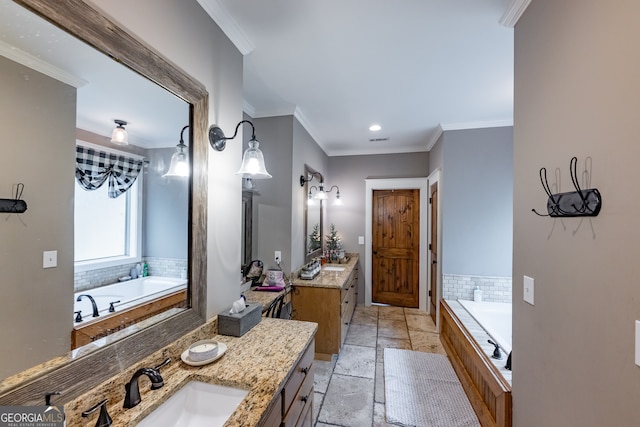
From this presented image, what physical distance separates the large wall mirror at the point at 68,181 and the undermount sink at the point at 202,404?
0.78 ft

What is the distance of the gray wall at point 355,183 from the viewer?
4609mm

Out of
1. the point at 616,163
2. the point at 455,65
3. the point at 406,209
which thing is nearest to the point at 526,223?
the point at 616,163

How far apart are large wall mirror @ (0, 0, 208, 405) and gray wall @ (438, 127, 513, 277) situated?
311cm

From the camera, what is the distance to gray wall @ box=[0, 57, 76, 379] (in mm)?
747

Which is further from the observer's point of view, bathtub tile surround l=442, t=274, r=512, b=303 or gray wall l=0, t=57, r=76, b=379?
bathtub tile surround l=442, t=274, r=512, b=303

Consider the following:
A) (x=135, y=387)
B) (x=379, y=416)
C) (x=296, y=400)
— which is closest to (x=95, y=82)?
(x=135, y=387)

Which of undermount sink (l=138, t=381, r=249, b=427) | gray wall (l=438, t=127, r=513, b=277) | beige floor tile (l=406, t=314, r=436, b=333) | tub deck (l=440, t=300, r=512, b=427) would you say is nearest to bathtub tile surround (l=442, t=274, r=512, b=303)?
gray wall (l=438, t=127, r=513, b=277)

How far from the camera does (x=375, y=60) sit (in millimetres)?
2047

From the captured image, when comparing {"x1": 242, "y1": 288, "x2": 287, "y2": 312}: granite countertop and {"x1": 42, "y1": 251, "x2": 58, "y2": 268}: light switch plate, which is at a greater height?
{"x1": 42, "y1": 251, "x2": 58, "y2": 268}: light switch plate

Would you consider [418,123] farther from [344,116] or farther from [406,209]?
[406,209]

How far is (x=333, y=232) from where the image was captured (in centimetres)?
452

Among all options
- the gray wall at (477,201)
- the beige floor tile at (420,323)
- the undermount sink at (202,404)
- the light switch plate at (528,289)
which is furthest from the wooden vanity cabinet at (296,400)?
the beige floor tile at (420,323)

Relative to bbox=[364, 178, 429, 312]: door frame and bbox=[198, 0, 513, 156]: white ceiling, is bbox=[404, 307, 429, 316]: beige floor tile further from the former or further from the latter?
bbox=[198, 0, 513, 156]: white ceiling

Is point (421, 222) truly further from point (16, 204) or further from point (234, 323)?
point (16, 204)
